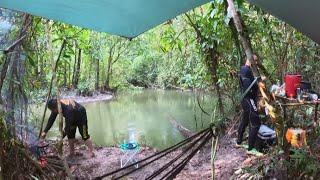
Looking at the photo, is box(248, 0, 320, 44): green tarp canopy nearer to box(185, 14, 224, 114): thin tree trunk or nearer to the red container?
the red container

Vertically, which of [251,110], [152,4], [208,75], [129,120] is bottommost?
[129,120]

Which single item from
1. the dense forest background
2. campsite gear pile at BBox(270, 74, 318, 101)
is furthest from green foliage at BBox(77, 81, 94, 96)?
campsite gear pile at BBox(270, 74, 318, 101)

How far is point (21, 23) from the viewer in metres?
2.66

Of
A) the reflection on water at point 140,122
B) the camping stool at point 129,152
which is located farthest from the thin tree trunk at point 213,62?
the camping stool at point 129,152

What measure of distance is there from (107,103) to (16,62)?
8828mm

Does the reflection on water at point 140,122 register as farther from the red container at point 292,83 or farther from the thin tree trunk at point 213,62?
the red container at point 292,83

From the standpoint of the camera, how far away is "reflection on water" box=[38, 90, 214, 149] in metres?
5.85

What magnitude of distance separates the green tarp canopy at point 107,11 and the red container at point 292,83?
74cm

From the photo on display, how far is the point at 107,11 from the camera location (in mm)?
2008

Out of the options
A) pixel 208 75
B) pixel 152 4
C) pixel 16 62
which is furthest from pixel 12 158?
pixel 208 75

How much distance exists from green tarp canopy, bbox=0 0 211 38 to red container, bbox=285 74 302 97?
0.74 meters

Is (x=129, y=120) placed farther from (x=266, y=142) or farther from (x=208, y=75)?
(x=266, y=142)

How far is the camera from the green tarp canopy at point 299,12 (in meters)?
1.60

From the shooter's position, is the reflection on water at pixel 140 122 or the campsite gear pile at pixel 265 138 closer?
the campsite gear pile at pixel 265 138
